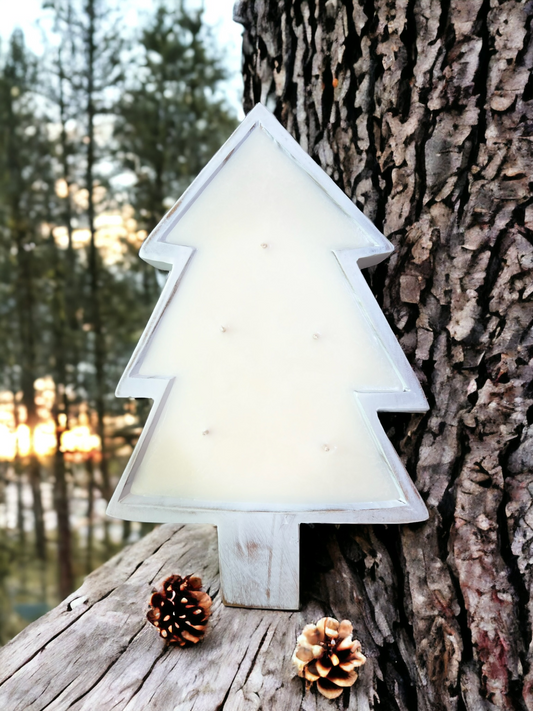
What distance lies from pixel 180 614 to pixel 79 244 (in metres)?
2.54

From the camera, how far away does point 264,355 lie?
744mm

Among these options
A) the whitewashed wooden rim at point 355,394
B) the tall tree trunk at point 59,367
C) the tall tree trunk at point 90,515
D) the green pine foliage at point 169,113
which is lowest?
the tall tree trunk at point 90,515

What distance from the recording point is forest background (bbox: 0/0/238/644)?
2.53m

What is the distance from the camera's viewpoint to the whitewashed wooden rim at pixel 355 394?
0.68 m

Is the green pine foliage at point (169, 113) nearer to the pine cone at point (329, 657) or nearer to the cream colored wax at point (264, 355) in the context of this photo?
the cream colored wax at point (264, 355)

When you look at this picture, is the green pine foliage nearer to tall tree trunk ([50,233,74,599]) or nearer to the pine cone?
tall tree trunk ([50,233,74,599])

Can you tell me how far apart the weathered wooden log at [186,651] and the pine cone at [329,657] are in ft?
0.09

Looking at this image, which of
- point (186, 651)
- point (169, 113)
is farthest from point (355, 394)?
point (169, 113)

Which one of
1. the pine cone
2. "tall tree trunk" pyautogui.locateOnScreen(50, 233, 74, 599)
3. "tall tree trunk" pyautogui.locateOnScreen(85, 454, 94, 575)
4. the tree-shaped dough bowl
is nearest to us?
the pine cone

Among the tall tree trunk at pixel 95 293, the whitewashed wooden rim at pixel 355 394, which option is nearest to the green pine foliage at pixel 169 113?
the tall tree trunk at pixel 95 293

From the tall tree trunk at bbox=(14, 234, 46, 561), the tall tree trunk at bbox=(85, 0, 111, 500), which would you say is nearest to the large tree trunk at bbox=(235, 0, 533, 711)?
the tall tree trunk at bbox=(85, 0, 111, 500)

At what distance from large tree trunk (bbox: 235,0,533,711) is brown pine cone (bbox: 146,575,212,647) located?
227mm

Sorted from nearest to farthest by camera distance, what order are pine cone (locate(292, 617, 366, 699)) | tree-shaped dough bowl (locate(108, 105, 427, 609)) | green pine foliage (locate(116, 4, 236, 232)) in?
pine cone (locate(292, 617, 366, 699)) → tree-shaped dough bowl (locate(108, 105, 427, 609)) → green pine foliage (locate(116, 4, 236, 232))

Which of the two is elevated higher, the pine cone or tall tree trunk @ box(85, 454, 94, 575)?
the pine cone
